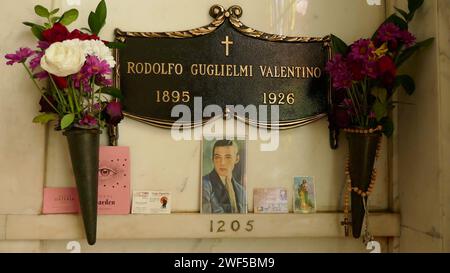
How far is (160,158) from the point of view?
155 cm

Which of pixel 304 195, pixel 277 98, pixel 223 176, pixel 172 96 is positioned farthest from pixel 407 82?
pixel 172 96

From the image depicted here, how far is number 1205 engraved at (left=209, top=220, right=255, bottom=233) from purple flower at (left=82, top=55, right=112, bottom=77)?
74 centimetres

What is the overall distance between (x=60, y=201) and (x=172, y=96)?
630 millimetres

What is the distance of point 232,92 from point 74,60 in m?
0.64

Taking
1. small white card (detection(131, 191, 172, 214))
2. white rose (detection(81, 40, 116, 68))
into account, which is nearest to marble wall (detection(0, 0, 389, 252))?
small white card (detection(131, 191, 172, 214))

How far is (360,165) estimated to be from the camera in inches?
56.9

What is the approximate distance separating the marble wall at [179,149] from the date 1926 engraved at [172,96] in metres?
0.14

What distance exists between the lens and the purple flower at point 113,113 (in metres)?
1.38

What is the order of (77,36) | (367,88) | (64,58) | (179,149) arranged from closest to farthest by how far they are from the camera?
1. (64,58)
2. (77,36)
3. (367,88)
4. (179,149)

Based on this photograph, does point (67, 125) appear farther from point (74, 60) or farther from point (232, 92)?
point (232, 92)

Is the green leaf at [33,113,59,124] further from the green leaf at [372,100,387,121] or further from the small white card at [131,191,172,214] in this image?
the green leaf at [372,100,387,121]

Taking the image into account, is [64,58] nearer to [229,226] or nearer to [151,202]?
[151,202]

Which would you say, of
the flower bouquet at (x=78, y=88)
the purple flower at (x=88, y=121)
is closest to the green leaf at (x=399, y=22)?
the flower bouquet at (x=78, y=88)
